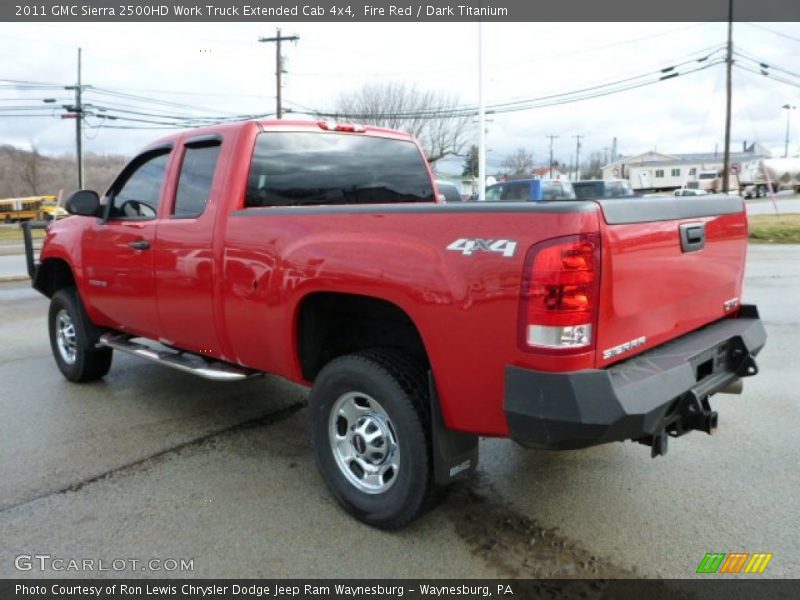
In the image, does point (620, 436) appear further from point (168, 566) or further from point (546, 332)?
point (168, 566)

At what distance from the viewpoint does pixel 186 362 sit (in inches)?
164

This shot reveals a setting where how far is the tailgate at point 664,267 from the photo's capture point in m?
2.46

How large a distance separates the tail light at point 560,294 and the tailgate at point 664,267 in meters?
0.07

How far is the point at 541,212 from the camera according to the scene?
2338mm

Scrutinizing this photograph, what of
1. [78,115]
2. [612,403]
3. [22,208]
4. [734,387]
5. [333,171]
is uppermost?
[78,115]

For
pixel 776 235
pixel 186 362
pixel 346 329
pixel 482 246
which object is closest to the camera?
pixel 482 246

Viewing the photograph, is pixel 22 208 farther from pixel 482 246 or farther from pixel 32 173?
pixel 482 246

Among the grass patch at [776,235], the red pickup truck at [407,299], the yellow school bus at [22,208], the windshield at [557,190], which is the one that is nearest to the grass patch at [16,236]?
the windshield at [557,190]

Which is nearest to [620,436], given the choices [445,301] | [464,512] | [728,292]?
[445,301]

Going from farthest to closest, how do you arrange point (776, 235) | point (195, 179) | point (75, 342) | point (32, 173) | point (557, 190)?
point (32, 173)
point (557, 190)
point (776, 235)
point (75, 342)
point (195, 179)

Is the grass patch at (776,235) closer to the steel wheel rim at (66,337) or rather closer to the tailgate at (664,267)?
the tailgate at (664,267)

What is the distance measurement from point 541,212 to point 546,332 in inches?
17.6

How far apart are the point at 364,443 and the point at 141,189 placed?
2779 millimetres

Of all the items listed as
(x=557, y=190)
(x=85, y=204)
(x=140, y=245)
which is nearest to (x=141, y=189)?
(x=85, y=204)
